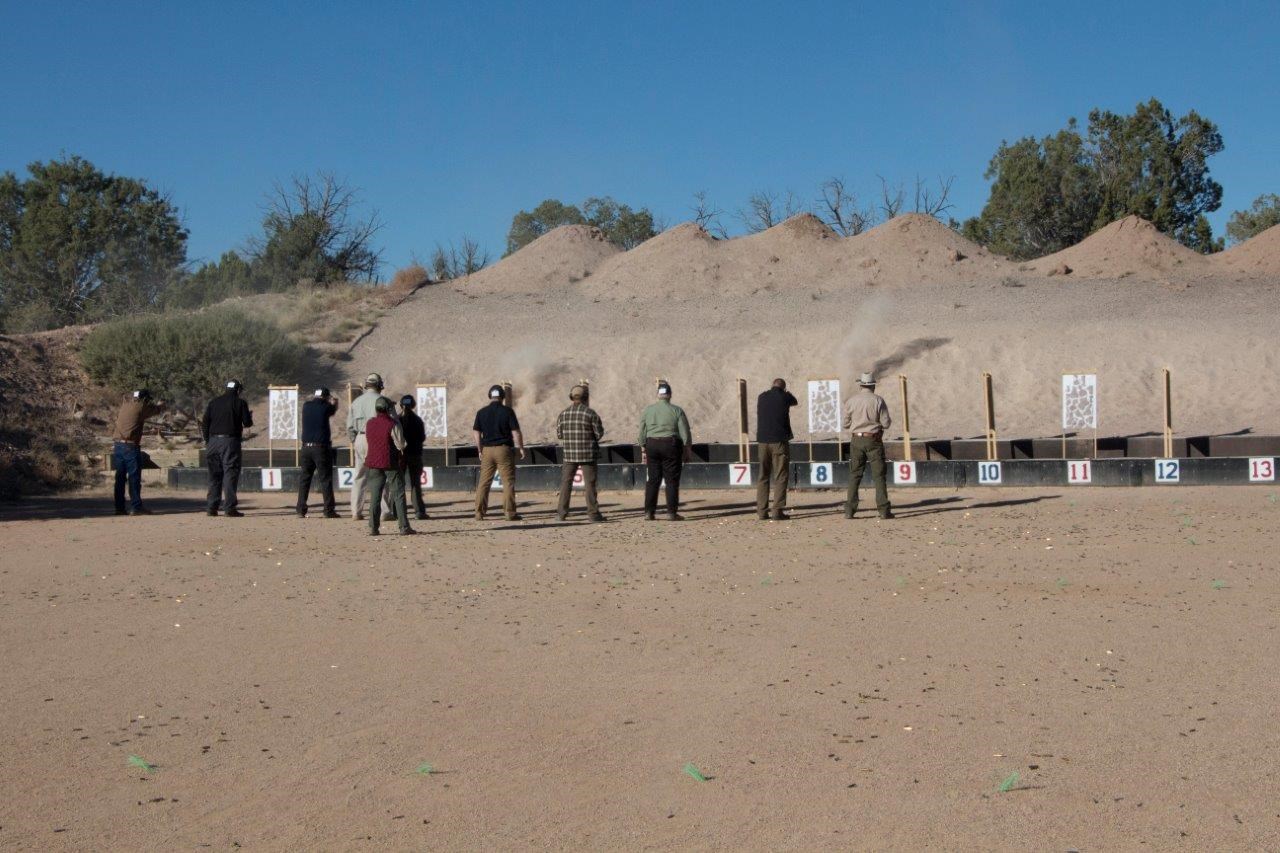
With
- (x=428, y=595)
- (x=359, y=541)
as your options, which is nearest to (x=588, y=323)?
(x=359, y=541)

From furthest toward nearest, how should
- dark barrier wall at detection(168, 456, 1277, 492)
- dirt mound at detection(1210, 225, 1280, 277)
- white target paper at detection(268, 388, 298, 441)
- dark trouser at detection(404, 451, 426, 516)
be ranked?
1. dirt mound at detection(1210, 225, 1280, 277)
2. white target paper at detection(268, 388, 298, 441)
3. dark barrier wall at detection(168, 456, 1277, 492)
4. dark trouser at detection(404, 451, 426, 516)

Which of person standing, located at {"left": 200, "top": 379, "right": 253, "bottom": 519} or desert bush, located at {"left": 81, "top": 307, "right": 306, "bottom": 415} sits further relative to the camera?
desert bush, located at {"left": 81, "top": 307, "right": 306, "bottom": 415}

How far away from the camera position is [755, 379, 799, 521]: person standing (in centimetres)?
1467

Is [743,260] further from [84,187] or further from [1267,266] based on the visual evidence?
[84,187]

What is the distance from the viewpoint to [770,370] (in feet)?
111

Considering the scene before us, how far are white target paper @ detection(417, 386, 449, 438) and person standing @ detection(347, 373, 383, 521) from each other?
745cm

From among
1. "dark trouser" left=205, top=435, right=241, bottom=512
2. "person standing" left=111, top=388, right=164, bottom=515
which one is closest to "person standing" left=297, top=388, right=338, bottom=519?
"dark trouser" left=205, top=435, right=241, bottom=512

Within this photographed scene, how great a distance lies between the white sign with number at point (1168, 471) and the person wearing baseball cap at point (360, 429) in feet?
35.5

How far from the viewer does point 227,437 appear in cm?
1534

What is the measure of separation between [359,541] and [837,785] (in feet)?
29.2

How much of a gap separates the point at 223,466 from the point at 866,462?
7.91 meters

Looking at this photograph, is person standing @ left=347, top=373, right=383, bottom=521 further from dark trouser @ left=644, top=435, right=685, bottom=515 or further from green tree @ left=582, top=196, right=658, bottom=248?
green tree @ left=582, top=196, right=658, bottom=248

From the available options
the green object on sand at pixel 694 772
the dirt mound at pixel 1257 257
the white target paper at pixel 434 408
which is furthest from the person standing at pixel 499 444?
the dirt mound at pixel 1257 257

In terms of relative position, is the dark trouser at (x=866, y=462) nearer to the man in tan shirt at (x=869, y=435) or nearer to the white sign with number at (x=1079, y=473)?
the man in tan shirt at (x=869, y=435)
